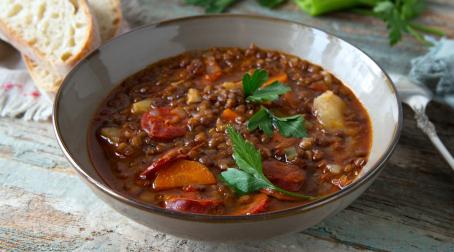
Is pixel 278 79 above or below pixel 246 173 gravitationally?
below

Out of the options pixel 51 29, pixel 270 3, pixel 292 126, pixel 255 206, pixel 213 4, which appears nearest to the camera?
pixel 255 206

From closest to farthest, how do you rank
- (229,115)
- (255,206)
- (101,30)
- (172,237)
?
1. (255,206)
2. (172,237)
3. (229,115)
4. (101,30)

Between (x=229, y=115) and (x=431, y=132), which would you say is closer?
(x=229, y=115)

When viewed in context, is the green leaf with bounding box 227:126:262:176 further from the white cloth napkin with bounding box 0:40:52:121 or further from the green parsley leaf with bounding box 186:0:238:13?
the green parsley leaf with bounding box 186:0:238:13

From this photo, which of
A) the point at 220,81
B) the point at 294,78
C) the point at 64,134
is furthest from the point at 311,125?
the point at 64,134

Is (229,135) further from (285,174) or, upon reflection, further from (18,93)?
(18,93)

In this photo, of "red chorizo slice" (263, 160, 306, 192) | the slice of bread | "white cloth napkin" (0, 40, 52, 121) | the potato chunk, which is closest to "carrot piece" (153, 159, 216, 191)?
"red chorizo slice" (263, 160, 306, 192)

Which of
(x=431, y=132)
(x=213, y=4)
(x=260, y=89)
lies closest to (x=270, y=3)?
(x=213, y=4)

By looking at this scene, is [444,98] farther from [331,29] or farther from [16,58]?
[16,58]
